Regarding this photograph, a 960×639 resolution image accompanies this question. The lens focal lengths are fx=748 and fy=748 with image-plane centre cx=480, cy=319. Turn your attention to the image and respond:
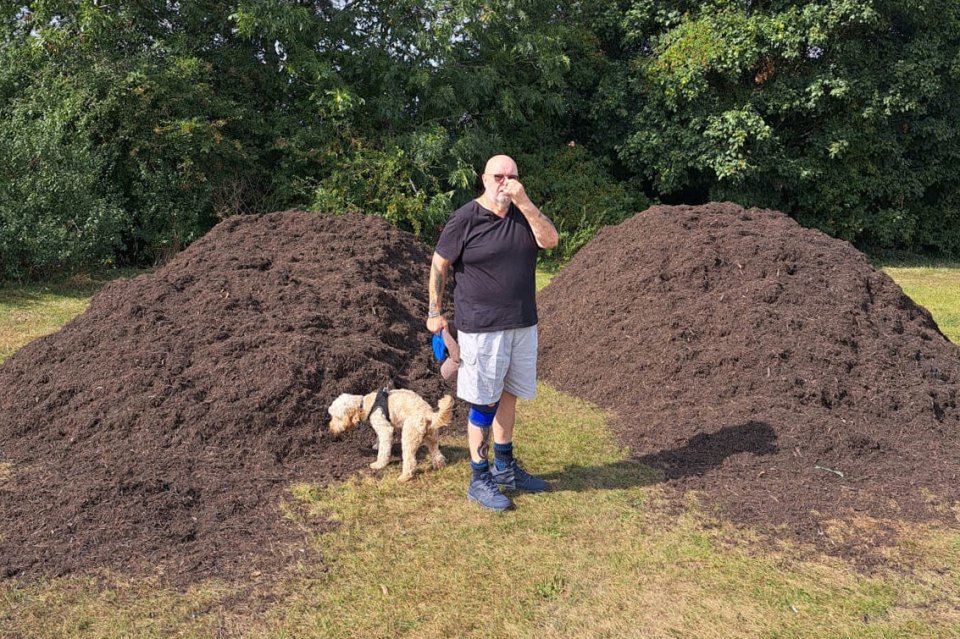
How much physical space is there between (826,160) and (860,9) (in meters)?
3.41

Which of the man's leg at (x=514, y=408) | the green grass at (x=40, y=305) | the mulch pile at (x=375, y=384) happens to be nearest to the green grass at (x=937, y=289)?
the mulch pile at (x=375, y=384)

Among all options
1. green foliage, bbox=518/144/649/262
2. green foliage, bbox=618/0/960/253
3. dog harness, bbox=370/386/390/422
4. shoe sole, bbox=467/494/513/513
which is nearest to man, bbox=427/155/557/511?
shoe sole, bbox=467/494/513/513

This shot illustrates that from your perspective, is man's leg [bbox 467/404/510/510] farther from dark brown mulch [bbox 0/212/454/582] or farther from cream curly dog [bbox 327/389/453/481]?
dark brown mulch [bbox 0/212/454/582]

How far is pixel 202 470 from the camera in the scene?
485 centimetres

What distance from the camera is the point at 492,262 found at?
14.0ft

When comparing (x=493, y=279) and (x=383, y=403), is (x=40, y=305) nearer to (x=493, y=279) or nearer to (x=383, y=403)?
(x=383, y=403)

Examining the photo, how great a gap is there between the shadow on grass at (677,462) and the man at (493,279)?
1.03m

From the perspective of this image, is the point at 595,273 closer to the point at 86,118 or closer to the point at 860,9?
the point at 86,118

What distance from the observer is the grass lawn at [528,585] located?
11.2ft

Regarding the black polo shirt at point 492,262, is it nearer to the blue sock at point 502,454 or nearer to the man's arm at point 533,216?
the man's arm at point 533,216

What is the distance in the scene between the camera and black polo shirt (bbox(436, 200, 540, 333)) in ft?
14.0

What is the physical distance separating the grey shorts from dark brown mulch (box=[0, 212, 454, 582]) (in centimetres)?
123

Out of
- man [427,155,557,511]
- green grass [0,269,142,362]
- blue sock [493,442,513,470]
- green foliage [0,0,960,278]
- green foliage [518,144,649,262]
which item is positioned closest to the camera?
man [427,155,557,511]

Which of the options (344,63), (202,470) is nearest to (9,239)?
(344,63)
